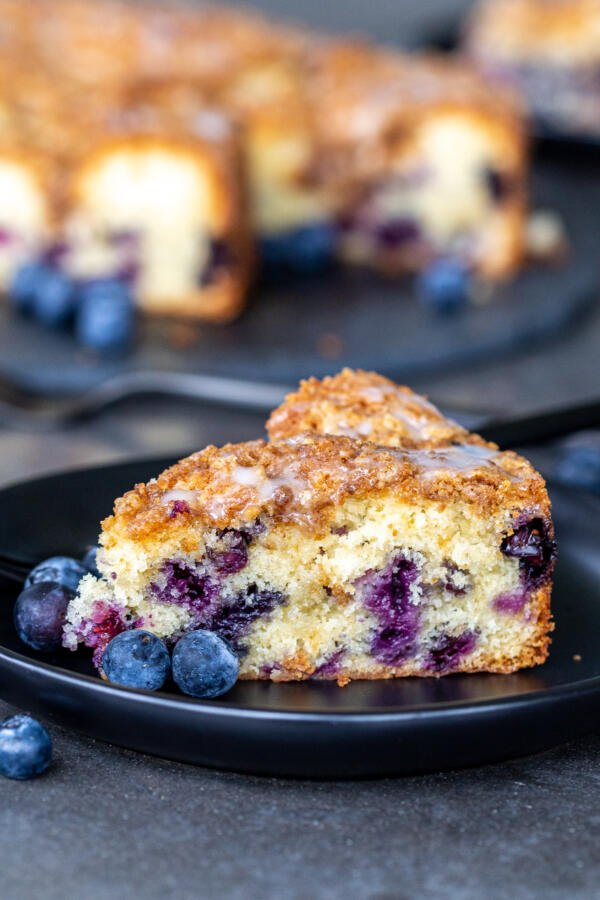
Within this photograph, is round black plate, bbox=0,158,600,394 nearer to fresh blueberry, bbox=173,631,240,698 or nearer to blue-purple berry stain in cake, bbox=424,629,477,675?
blue-purple berry stain in cake, bbox=424,629,477,675

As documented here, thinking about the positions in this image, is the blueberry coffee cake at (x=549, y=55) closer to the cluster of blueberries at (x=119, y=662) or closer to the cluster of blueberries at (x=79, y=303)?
the cluster of blueberries at (x=79, y=303)

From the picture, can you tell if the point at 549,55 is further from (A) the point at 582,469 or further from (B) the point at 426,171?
(A) the point at 582,469

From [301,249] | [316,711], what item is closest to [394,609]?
[316,711]

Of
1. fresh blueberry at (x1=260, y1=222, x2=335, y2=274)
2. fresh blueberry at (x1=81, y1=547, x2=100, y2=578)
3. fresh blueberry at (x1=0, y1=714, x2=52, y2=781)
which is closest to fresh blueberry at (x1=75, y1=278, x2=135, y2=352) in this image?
fresh blueberry at (x1=260, y1=222, x2=335, y2=274)

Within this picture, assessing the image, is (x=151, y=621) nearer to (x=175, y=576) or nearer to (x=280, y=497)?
(x=175, y=576)

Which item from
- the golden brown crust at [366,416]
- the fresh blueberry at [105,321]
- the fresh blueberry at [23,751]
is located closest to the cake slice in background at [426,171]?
the fresh blueberry at [105,321]

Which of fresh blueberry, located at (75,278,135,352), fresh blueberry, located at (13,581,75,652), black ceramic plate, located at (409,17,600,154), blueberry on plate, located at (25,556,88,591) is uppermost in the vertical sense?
black ceramic plate, located at (409,17,600,154)
